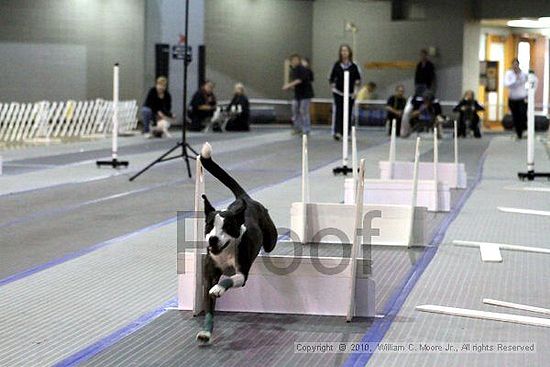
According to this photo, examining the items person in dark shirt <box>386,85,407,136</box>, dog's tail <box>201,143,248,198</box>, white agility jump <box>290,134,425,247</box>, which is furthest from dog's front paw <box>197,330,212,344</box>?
person in dark shirt <box>386,85,407,136</box>

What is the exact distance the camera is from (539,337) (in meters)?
5.04

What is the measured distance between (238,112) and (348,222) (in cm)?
1565

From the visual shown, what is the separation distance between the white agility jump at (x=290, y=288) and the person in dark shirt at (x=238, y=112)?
1761 centimetres

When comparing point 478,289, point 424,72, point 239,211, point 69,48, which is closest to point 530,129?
point 478,289

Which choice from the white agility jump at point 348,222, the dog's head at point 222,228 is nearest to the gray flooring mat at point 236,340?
the dog's head at point 222,228

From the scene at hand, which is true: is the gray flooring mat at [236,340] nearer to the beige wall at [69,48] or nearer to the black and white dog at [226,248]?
the black and white dog at [226,248]

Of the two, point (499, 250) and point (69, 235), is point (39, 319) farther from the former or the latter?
point (499, 250)

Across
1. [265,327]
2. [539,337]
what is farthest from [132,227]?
[539,337]

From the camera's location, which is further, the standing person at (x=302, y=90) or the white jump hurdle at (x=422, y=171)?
the standing person at (x=302, y=90)

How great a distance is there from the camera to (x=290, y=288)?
5.47 m

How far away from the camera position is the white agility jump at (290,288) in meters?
5.39

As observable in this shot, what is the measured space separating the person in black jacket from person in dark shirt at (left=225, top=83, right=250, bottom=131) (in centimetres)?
452

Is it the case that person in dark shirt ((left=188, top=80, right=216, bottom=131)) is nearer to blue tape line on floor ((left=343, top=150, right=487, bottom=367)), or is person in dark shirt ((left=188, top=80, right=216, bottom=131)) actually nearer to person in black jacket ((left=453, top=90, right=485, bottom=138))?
person in black jacket ((left=453, top=90, right=485, bottom=138))

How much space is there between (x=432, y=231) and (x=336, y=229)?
1.08 m
